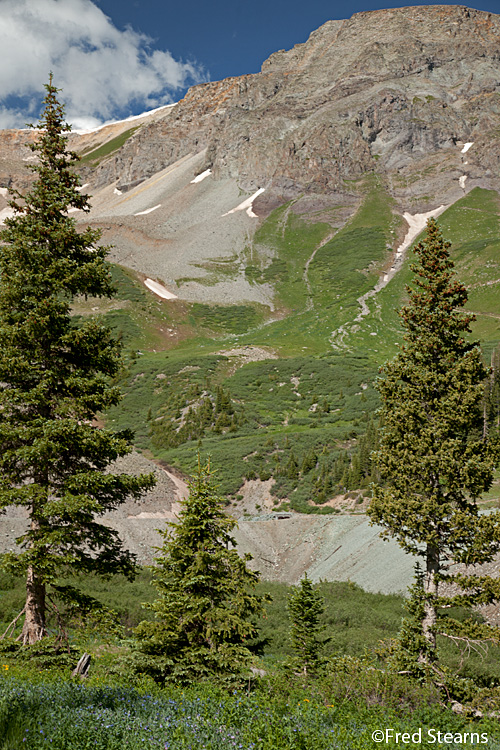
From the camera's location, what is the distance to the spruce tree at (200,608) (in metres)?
9.30

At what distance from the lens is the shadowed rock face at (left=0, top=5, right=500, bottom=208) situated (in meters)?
133

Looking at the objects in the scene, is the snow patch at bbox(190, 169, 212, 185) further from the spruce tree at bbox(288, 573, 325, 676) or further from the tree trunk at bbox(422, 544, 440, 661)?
the tree trunk at bbox(422, 544, 440, 661)

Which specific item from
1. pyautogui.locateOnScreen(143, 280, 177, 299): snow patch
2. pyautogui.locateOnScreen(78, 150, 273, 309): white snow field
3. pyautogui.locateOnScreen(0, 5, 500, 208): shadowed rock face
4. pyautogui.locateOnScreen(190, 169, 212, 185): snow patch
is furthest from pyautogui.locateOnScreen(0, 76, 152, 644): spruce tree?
pyautogui.locateOnScreen(190, 169, 212, 185): snow patch

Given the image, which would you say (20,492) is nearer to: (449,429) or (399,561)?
(449,429)

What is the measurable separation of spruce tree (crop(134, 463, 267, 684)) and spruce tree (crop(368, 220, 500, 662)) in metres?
3.54

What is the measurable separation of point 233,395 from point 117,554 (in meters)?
46.9

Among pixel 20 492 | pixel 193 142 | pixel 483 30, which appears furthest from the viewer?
pixel 193 142

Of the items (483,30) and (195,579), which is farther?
(483,30)

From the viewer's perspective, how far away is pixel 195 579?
9.62m

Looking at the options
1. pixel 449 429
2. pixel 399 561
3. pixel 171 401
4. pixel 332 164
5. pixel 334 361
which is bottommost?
pixel 399 561

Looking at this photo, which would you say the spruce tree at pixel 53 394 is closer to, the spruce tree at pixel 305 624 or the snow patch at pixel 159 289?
the spruce tree at pixel 305 624

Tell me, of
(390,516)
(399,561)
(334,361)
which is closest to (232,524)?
(390,516)

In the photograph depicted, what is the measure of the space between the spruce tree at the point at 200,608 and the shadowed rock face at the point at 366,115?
129678mm

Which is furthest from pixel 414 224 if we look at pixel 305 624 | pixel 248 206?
pixel 305 624
